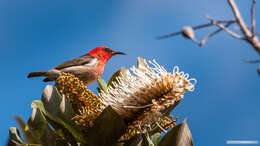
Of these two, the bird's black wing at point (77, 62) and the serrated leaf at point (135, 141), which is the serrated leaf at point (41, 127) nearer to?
the serrated leaf at point (135, 141)

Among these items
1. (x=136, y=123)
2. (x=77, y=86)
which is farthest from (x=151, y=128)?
(x=77, y=86)

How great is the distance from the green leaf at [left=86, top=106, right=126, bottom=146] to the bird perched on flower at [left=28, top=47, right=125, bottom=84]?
2.73 meters

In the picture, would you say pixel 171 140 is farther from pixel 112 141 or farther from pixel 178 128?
pixel 112 141

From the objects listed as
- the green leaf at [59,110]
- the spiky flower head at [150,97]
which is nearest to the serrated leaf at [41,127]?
the green leaf at [59,110]

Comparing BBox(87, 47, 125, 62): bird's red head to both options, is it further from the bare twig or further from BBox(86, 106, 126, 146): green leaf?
the bare twig

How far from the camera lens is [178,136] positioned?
2.12m

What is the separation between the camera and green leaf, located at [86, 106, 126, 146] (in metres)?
2.11

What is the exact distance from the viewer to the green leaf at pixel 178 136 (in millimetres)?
2109

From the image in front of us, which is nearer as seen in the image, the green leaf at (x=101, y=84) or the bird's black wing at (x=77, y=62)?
the green leaf at (x=101, y=84)

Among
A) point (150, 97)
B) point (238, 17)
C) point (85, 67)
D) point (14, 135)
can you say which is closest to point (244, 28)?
point (238, 17)

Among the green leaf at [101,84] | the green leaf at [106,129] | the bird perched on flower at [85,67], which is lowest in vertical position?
the green leaf at [106,129]

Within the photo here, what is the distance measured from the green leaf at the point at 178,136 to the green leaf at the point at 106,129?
0.33 metres

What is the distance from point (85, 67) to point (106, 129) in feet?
11.3

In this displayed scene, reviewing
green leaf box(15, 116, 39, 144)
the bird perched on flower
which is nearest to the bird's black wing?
the bird perched on flower
